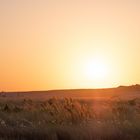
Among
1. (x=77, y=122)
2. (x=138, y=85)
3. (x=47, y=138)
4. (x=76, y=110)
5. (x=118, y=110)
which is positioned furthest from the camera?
(x=138, y=85)

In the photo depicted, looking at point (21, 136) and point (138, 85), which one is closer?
point (21, 136)

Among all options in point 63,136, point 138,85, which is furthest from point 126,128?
point 138,85

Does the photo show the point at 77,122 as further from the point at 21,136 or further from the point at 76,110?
the point at 21,136

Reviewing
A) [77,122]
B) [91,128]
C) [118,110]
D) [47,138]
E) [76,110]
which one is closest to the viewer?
[47,138]

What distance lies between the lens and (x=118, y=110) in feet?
89.2

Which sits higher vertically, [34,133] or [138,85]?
[138,85]

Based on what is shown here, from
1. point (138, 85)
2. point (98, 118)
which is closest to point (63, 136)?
point (98, 118)

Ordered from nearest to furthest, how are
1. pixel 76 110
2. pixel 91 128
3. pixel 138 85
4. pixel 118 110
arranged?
pixel 91 128 < pixel 76 110 < pixel 118 110 < pixel 138 85

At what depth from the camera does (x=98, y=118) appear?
2430 cm

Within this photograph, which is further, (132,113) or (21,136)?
(132,113)

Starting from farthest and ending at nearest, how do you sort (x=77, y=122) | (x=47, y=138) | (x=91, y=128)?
(x=77, y=122) → (x=91, y=128) → (x=47, y=138)

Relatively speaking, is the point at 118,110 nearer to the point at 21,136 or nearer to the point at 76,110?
the point at 76,110

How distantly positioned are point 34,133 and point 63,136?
1.03 meters

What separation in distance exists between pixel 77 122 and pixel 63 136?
432 cm
